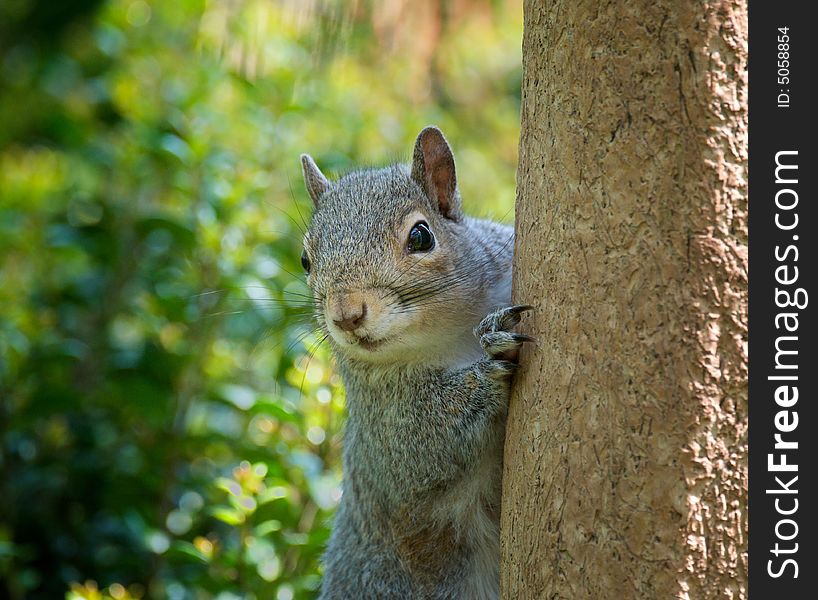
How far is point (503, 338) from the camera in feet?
5.16

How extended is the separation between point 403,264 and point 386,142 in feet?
5.30

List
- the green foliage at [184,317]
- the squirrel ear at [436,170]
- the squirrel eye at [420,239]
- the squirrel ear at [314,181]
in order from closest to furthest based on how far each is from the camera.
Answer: the squirrel eye at [420,239] < the squirrel ear at [436,170] < the squirrel ear at [314,181] < the green foliage at [184,317]

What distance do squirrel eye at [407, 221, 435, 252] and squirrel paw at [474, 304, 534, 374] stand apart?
1.09 feet

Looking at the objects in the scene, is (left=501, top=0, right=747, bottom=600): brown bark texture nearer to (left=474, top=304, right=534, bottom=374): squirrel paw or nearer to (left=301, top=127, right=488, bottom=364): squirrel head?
(left=474, top=304, right=534, bottom=374): squirrel paw

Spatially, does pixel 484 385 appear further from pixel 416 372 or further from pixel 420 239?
pixel 420 239

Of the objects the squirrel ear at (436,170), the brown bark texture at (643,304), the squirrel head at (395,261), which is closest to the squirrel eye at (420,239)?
the squirrel head at (395,261)

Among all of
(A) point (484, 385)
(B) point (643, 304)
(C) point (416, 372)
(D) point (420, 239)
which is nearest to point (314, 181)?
(D) point (420, 239)

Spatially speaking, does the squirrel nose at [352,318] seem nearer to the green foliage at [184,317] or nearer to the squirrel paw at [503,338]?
the squirrel paw at [503,338]

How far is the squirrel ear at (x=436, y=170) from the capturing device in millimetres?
2064

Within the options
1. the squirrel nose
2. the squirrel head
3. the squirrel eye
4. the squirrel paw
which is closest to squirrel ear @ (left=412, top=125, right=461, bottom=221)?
the squirrel head

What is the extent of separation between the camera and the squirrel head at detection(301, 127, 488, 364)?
1816 millimetres
